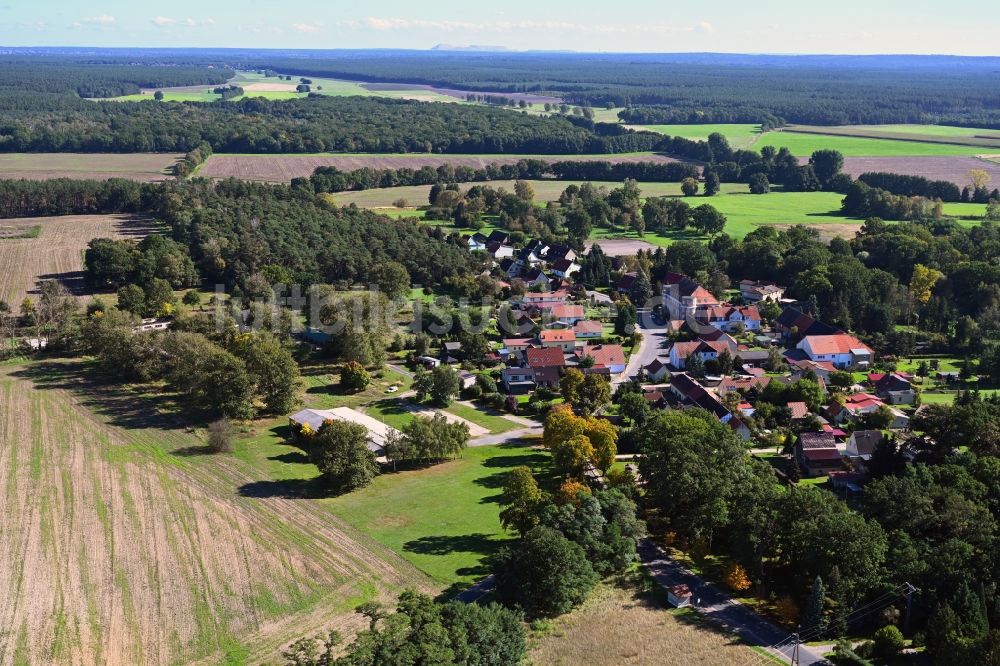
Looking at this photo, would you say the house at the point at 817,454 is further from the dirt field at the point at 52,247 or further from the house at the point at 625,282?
the dirt field at the point at 52,247

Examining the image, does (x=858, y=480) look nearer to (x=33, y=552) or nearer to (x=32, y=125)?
(x=33, y=552)

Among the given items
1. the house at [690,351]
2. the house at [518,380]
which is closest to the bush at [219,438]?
the house at [518,380]

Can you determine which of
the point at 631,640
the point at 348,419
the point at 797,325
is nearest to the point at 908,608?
the point at 631,640

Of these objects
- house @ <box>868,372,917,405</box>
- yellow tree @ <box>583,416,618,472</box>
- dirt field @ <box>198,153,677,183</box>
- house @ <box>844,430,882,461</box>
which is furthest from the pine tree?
dirt field @ <box>198,153,677,183</box>

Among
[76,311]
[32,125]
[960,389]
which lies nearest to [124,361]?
[76,311]

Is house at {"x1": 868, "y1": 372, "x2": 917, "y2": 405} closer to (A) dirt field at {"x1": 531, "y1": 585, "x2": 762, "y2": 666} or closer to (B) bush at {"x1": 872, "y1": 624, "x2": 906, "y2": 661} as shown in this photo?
(B) bush at {"x1": 872, "y1": 624, "x2": 906, "y2": 661}

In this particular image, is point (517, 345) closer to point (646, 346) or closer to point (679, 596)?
point (646, 346)
